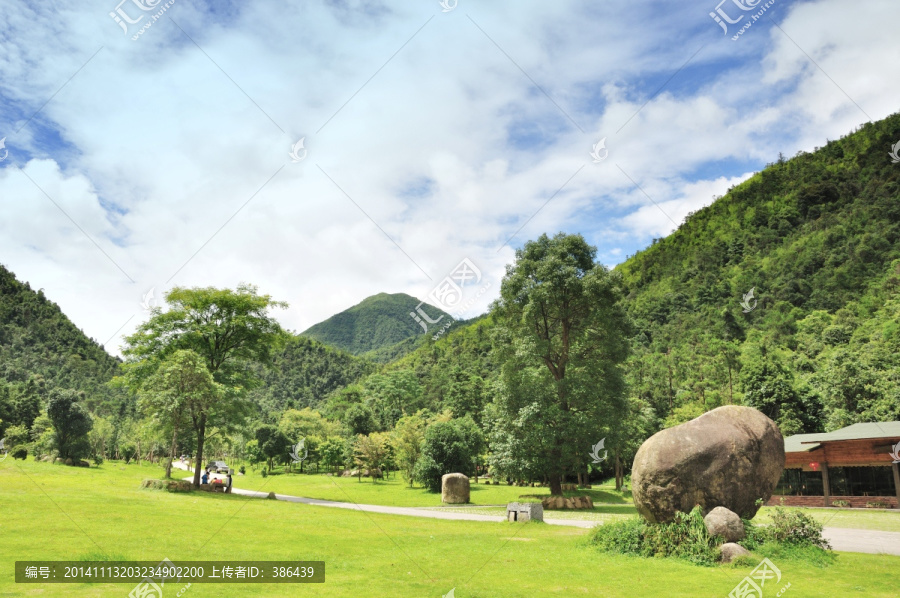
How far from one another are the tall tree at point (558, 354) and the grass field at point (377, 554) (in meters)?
9.64

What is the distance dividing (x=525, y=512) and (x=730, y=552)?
29.0 ft

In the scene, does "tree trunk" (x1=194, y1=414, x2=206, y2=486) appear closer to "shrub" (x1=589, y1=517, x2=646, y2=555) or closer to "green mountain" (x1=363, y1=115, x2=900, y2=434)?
"green mountain" (x1=363, y1=115, x2=900, y2=434)

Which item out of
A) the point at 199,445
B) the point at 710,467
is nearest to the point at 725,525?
the point at 710,467

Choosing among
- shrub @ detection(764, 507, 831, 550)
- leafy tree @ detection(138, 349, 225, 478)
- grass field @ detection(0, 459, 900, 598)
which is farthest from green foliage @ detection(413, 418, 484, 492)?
shrub @ detection(764, 507, 831, 550)

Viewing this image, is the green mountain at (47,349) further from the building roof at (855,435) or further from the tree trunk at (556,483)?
the building roof at (855,435)

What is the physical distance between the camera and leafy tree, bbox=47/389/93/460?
39438 mm

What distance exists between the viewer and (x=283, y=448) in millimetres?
61938

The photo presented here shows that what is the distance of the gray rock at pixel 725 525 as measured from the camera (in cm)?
1294

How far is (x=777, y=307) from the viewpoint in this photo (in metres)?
73.4

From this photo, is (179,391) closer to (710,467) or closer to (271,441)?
(710,467)

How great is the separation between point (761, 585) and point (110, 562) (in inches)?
498

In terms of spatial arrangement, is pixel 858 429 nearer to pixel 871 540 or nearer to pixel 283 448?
pixel 871 540

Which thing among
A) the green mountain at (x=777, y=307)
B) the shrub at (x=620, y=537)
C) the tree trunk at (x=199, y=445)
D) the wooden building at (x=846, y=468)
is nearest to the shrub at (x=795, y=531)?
the shrub at (x=620, y=537)

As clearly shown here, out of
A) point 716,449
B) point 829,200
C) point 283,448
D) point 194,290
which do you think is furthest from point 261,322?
point 829,200
